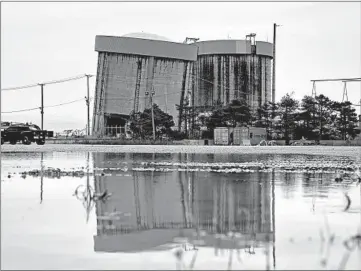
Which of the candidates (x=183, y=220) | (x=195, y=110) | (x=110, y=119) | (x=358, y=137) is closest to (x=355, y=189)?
(x=183, y=220)

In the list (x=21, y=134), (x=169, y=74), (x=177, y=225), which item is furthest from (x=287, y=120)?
(x=177, y=225)

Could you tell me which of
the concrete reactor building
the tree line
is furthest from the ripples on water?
the concrete reactor building

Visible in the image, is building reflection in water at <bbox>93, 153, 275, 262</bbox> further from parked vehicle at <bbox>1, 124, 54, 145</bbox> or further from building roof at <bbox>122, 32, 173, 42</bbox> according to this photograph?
building roof at <bbox>122, 32, 173, 42</bbox>

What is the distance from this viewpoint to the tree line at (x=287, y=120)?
67.9 m

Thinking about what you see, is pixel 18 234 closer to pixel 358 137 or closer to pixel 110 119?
pixel 358 137

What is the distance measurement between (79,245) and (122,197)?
3.38 metres

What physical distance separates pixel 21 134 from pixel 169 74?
58820 mm

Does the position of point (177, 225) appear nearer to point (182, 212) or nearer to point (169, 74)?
point (182, 212)

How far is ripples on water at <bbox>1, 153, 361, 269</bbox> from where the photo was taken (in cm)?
464

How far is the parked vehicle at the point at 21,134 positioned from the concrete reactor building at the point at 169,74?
46.2m

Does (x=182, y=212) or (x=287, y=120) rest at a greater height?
(x=287, y=120)

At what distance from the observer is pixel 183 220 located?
257 inches

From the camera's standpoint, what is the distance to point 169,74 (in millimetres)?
102250

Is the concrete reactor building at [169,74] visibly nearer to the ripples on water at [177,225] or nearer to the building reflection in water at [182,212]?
the building reflection in water at [182,212]
